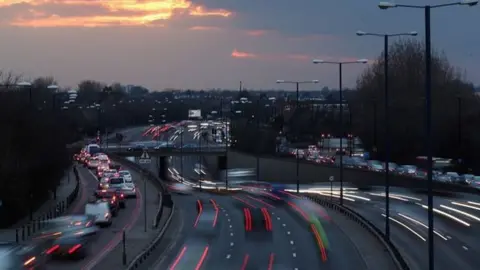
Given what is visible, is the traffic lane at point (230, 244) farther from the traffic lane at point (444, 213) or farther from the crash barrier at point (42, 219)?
the traffic lane at point (444, 213)

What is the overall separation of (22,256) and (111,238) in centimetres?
1670

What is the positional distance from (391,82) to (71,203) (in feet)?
182

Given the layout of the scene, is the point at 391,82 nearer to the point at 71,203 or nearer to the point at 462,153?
the point at 462,153

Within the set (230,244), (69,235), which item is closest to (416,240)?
(230,244)

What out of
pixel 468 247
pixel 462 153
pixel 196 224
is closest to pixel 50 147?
pixel 196 224

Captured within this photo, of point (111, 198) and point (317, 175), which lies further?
point (317, 175)

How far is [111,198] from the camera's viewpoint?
5259 centimetres

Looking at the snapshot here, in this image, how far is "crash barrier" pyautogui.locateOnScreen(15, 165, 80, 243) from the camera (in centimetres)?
3782

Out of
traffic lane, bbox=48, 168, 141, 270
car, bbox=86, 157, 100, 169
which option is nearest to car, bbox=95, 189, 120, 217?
traffic lane, bbox=48, 168, 141, 270

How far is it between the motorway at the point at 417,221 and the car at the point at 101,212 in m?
4.65

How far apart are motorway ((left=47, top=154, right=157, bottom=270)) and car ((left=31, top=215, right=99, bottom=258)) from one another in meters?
0.36

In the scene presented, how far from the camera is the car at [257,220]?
44156mm

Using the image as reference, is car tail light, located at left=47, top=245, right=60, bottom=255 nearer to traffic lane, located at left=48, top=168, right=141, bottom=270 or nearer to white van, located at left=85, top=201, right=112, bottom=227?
traffic lane, located at left=48, top=168, right=141, bottom=270

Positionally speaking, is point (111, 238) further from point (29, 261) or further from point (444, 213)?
point (444, 213)
